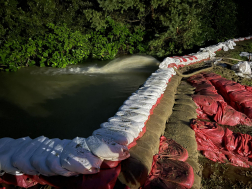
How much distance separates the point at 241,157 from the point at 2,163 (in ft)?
10.5

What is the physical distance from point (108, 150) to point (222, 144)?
2.16 m

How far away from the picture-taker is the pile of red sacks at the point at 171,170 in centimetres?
195

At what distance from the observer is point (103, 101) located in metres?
5.35

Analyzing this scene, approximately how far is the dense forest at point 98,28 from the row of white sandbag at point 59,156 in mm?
6145

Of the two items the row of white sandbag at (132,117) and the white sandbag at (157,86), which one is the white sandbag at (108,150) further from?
the white sandbag at (157,86)

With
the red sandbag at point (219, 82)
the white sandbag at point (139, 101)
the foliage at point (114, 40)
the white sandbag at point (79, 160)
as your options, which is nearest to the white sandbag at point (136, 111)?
the white sandbag at point (139, 101)

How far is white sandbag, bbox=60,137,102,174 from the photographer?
1738mm

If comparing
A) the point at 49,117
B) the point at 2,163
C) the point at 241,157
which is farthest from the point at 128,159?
the point at 49,117

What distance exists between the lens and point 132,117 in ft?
8.70

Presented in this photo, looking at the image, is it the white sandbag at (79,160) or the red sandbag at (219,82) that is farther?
the red sandbag at (219,82)

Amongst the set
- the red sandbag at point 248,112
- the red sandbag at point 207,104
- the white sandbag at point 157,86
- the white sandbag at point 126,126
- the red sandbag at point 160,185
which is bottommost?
the red sandbag at point 248,112

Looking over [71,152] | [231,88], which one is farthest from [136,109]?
[231,88]

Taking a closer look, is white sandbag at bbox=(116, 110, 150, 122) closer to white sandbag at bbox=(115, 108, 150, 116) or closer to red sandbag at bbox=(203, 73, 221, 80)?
white sandbag at bbox=(115, 108, 150, 116)

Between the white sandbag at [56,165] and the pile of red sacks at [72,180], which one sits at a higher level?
the white sandbag at [56,165]
